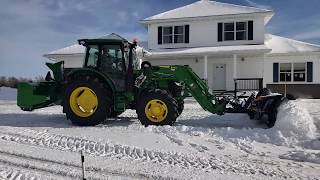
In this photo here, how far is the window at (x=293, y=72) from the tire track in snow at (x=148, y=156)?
783 inches

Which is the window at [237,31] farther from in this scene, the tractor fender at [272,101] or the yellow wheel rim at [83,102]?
the yellow wheel rim at [83,102]

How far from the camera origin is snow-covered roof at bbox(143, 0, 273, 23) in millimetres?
25406

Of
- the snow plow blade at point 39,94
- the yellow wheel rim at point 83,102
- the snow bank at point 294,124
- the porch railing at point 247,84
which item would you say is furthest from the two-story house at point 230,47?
the snow bank at point 294,124

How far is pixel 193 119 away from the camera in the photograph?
1289 cm

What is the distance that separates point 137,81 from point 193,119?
2625 mm

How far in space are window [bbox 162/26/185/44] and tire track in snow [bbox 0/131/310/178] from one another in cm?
1781

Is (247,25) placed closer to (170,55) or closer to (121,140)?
(170,55)

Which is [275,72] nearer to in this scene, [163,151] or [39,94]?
[39,94]

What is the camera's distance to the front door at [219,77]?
85.4 ft

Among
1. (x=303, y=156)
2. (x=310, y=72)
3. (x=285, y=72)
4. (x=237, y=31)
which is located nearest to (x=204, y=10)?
(x=237, y=31)

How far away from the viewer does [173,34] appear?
26.1 meters

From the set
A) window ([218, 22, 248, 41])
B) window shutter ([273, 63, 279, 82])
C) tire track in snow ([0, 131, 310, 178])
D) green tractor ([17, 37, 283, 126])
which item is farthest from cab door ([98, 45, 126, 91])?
window shutter ([273, 63, 279, 82])

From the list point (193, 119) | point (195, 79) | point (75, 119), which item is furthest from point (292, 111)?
point (75, 119)

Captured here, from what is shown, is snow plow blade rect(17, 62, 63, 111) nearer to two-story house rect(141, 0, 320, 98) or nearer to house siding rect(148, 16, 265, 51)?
two-story house rect(141, 0, 320, 98)
